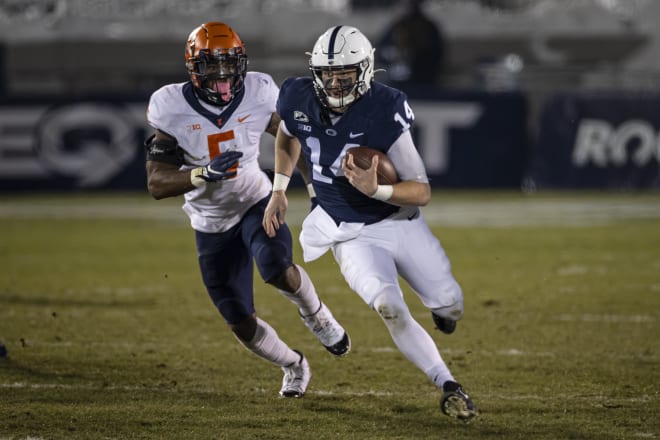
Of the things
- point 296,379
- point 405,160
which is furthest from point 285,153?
point 296,379

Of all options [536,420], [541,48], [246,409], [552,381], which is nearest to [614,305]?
[552,381]

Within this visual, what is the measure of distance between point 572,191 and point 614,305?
284 inches

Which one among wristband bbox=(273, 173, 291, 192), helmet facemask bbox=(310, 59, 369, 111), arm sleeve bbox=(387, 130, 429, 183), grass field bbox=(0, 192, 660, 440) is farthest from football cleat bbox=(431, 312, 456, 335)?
helmet facemask bbox=(310, 59, 369, 111)

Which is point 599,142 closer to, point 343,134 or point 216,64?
point 216,64

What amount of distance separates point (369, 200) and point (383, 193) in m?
0.29

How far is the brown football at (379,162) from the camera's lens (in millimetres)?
4320

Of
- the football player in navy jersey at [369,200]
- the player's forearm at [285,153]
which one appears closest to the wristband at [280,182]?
the player's forearm at [285,153]

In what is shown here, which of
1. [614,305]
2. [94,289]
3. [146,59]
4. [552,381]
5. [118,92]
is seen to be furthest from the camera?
[146,59]

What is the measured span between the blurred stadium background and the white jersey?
27.5ft

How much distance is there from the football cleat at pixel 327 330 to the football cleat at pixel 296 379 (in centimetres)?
14

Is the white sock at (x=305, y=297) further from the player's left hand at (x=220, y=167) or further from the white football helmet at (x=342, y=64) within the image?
the white football helmet at (x=342, y=64)

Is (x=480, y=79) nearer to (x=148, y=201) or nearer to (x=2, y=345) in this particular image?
(x=148, y=201)

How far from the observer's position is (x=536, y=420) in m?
4.29

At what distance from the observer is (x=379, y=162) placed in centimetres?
435
